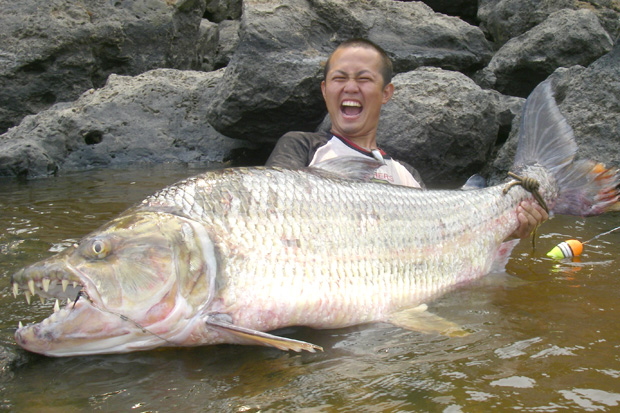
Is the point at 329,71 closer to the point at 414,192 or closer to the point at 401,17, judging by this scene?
the point at 414,192

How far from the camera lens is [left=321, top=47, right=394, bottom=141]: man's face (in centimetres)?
457

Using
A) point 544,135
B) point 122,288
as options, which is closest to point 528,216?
point 544,135

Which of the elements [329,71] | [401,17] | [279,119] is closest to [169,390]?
[329,71]

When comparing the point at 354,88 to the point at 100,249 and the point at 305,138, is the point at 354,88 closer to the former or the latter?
the point at 305,138

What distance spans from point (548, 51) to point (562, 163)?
25.0 feet

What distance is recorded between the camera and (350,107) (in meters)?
4.66

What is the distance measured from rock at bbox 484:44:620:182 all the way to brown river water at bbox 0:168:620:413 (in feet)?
10.7

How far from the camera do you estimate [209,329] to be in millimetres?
2566

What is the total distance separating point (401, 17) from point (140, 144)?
17.6 feet

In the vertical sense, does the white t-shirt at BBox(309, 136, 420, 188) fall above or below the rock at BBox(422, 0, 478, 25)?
below

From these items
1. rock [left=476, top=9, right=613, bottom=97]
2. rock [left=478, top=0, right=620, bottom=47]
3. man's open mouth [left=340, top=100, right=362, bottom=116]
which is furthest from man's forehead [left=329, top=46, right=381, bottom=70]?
rock [left=478, top=0, right=620, bottom=47]

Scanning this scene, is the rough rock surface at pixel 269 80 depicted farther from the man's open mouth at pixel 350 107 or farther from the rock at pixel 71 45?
the man's open mouth at pixel 350 107

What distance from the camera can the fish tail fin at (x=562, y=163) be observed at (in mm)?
4008

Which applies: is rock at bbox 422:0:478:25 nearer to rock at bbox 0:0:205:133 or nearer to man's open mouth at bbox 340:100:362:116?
rock at bbox 0:0:205:133
